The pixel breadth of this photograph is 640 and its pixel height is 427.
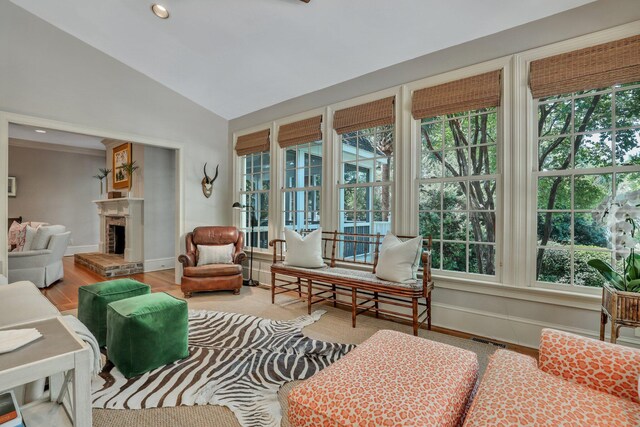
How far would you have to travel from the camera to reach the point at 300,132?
164 inches

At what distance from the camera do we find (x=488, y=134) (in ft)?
9.48

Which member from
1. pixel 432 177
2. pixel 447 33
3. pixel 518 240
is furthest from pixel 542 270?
pixel 447 33

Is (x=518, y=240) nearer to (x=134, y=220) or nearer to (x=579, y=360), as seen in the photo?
(x=579, y=360)

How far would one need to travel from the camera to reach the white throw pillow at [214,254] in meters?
4.31

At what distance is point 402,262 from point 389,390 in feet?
5.64

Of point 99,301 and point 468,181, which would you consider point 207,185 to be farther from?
A: point 468,181

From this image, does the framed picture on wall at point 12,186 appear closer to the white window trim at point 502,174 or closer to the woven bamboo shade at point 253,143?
the woven bamboo shade at point 253,143

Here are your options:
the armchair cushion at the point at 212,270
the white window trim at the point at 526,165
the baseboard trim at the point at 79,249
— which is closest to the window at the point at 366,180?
the white window trim at the point at 526,165

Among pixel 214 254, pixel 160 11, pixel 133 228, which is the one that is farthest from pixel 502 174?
pixel 133 228

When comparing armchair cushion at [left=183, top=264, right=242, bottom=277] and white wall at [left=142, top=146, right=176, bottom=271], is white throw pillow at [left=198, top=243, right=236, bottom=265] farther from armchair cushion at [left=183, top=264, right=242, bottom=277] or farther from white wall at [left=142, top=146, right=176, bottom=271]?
white wall at [left=142, top=146, right=176, bottom=271]

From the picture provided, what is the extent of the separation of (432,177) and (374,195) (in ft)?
2.28

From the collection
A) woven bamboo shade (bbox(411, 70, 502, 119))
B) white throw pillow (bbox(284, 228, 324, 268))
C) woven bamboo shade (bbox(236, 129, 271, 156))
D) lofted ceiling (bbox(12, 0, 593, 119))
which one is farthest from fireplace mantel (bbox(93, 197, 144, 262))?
woven bamboo shade (bbox(411, 70, 502, 119))

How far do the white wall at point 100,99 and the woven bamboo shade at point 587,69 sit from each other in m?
4.44

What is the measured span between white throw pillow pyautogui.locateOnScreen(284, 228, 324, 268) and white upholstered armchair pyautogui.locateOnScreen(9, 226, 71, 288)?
147 inches
